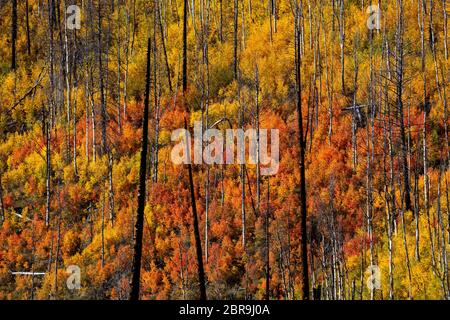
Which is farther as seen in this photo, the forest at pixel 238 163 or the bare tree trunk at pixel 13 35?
the bare tree trunk at pixel 13 35

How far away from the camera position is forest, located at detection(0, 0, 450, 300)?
1608 centimetres

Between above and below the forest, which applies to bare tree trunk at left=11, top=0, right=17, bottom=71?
above

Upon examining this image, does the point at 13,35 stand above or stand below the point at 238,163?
above

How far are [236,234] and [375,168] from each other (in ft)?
13.4

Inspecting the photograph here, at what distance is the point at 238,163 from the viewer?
20.1 m

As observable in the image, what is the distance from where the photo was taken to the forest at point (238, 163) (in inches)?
633

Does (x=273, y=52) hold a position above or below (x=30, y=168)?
above

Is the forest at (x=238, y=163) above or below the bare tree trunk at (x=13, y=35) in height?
below

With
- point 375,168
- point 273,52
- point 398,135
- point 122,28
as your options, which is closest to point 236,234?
point 375,168

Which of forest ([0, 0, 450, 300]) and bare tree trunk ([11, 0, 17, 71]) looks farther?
Answer: bare tree trunk ([11, 0, 17, 71])

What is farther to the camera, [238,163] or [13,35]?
[13,35]

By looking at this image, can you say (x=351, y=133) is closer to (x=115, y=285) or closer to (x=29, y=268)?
(x=115, y=285)

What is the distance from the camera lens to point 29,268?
1859 cm
